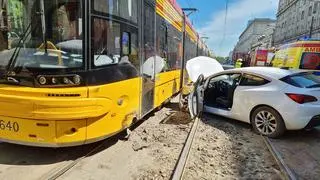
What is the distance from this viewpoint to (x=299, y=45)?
47.5 feet

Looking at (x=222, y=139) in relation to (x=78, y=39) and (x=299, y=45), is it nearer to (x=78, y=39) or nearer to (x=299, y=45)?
(x=78, y=39)

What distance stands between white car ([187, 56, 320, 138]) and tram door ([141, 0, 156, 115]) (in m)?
1.44

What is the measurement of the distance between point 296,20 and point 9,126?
70120mm

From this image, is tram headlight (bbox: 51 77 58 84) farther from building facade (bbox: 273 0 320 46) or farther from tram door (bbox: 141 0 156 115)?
building facade (bbox: 273 0 320 46)

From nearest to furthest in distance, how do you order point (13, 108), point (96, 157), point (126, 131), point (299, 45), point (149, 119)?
1. point (13, 108)
2. point (96, 157)
3. point (126, 131)
4. point (149, 119)
5. point (299, 45)

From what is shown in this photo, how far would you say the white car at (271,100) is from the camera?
6859 millimetres

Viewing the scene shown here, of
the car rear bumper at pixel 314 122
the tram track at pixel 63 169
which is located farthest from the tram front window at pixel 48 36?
the car rear bumper at pixel 314 122

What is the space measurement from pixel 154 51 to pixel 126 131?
2225mm

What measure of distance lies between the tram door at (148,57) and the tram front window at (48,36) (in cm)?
209

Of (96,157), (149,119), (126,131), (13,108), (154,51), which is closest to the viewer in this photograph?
(13,108)

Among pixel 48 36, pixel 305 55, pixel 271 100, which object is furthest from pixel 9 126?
pixel 305 55

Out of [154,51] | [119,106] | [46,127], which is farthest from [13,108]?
[154,51]

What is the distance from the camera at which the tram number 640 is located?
16.4 ft

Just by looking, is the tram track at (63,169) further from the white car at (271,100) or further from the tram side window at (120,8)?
the white car at (271,100)
